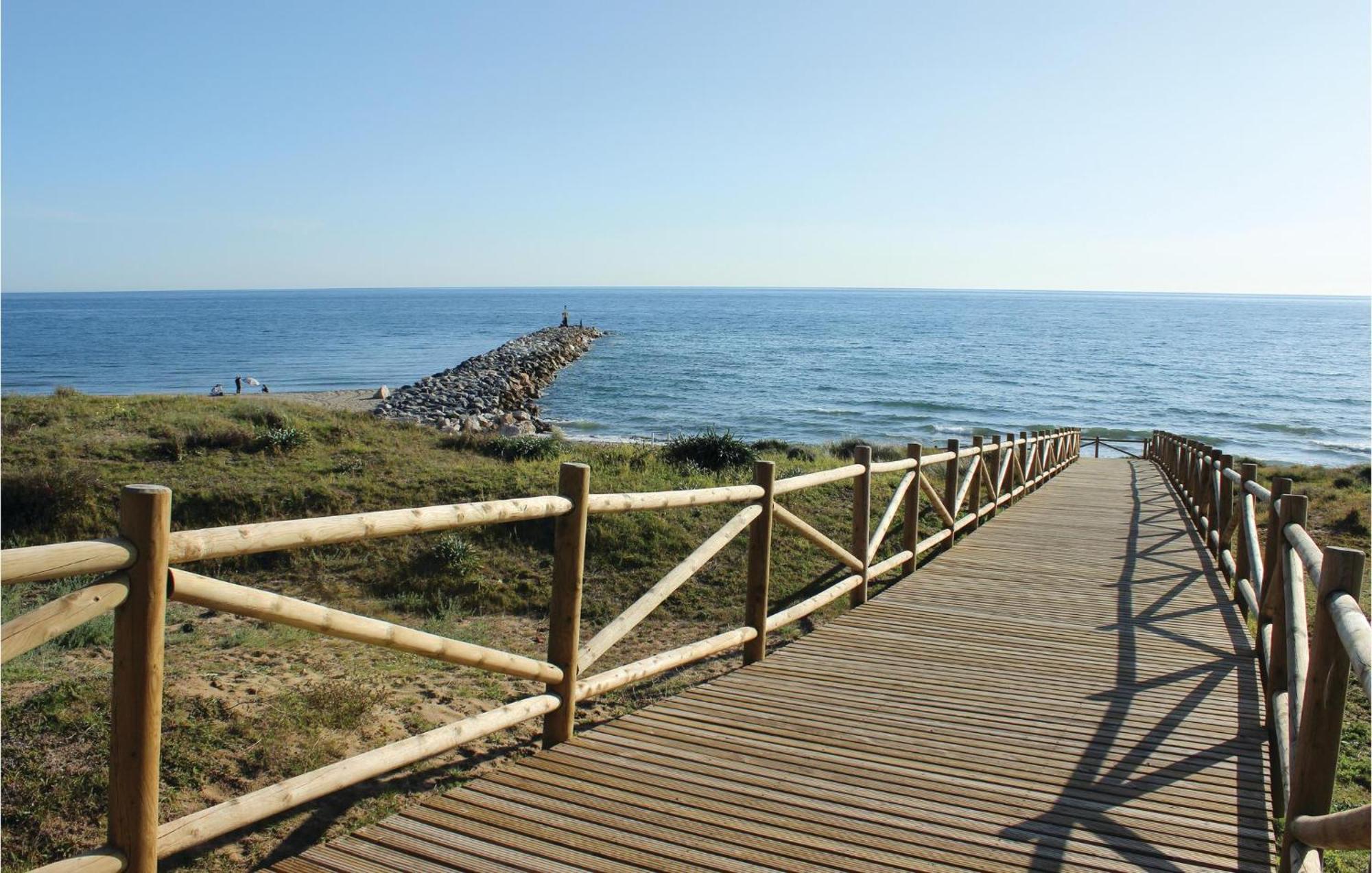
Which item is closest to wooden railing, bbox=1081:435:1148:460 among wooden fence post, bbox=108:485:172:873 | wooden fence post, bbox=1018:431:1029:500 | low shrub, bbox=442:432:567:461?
wooden fence post, bbox=1018:431:1029:500

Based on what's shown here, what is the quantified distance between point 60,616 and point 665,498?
10.6ft

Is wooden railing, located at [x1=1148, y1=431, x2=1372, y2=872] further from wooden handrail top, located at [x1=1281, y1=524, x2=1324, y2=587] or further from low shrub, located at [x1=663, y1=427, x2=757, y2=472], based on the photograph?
low shrub, located at [x1=663, y1=427, x2=757, y2=472]

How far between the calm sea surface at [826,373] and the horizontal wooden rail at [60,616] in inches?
1288

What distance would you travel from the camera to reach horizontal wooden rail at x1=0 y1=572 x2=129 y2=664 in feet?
7.60

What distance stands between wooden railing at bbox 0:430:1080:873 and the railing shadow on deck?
2141mm

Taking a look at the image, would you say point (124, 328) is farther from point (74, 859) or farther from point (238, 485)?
point (74, 859)

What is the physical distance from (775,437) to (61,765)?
3235 centimetres

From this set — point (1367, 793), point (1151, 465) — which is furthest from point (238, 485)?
point (1151, 465)

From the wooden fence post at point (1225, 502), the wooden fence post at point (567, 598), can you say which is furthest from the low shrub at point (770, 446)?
the wooden fence post at point (567, 598)

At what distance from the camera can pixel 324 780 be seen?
11.2 ft

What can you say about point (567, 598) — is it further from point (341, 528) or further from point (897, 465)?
point (897, 465)

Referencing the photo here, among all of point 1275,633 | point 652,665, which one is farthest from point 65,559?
point 1275,633

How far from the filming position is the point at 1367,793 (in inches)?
240

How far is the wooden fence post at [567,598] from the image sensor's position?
4.55 metres
